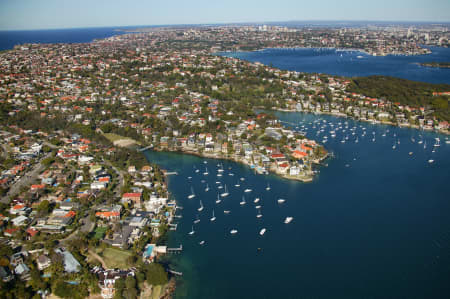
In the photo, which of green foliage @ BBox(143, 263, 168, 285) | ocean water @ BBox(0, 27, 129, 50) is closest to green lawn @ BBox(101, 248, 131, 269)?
green foliage @ BBox(143, 263, 168, 285)

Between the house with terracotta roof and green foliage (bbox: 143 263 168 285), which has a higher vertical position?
the house with terracotta roof

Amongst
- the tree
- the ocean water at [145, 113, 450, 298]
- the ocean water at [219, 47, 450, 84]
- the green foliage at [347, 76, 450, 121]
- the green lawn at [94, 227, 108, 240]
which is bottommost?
the ocean water at [145, 113, 450, 298]

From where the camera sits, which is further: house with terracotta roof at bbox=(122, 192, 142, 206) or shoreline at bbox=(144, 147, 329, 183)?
shoreline at bbox=(144, 147, 329, 183)

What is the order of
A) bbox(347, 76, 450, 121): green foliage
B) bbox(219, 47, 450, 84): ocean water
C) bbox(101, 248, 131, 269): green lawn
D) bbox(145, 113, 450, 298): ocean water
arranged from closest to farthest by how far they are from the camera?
1. bbox(145, 113, 450, 298): ocean water
2. bbox(101, 248, 131, 269): green lawn
3. bbox(347, 76, 450, 121): green foliage
4. bbox(219, 47, 450, 84): ocean water

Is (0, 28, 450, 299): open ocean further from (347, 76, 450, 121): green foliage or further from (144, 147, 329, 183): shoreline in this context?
(347, 76, 450, 121): green foliage

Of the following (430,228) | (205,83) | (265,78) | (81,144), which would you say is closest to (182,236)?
(430,228)

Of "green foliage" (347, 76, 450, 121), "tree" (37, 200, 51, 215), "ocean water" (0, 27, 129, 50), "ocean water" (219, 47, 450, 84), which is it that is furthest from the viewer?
"ocean water" (0, 27, 129, 50)

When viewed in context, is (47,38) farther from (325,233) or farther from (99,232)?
(325,233)

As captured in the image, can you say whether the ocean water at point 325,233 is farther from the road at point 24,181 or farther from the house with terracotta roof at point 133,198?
the road at point 24,181
